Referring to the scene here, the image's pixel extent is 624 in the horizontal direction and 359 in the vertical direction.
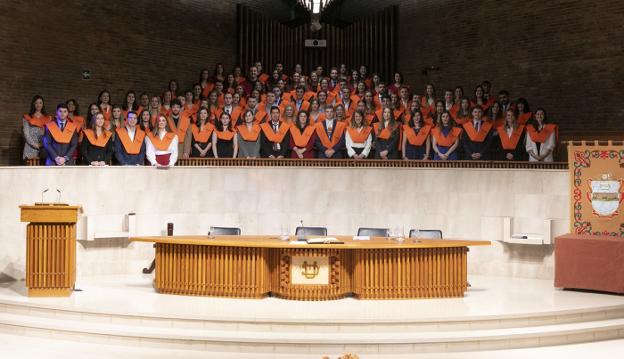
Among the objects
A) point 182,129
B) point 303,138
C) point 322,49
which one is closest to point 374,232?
point 303,138

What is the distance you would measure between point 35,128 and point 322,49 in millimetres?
7130

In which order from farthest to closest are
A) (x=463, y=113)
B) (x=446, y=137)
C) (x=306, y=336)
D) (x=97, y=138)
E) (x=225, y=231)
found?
(x=463, y=113) < (x=446, y=137) < (x=97, y=138) < (x=225, y=231) < (x=306, y=336)

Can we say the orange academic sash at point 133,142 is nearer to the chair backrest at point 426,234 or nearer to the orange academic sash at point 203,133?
the orange academic sash at point 203,133

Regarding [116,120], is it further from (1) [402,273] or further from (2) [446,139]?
(1) [402,273]

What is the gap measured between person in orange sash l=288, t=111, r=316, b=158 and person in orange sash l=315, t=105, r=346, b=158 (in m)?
0.09

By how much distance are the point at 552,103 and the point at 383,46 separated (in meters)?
4.11

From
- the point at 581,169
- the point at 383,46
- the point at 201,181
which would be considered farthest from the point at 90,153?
the point at 383,46

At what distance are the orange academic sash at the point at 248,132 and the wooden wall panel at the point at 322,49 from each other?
16.2 ft

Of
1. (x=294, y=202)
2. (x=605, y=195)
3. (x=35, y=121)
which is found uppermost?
(x=35, y=121)

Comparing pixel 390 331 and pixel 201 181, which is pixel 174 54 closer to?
pixel 201 181

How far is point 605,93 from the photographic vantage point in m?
13.7

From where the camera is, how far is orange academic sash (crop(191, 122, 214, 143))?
40.6 ft

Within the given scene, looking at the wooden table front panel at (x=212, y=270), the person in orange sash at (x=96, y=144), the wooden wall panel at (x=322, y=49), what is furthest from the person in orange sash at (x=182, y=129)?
the wooden wall panel at (x=322, y=49)

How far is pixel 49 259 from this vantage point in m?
9.06
